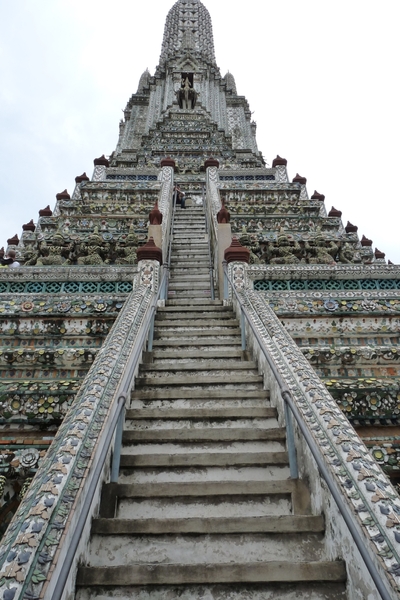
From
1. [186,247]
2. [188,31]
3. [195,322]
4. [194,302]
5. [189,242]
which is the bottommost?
[195,322]

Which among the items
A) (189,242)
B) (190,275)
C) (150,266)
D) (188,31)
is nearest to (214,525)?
(150,266)

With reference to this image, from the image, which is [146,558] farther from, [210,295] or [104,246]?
[104,246]

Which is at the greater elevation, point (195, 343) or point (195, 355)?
point (195, 343)

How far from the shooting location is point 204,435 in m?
3.92

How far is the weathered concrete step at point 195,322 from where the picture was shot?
21.6ft

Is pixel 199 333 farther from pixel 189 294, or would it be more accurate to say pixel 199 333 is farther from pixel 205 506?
Result: pixel 205 506

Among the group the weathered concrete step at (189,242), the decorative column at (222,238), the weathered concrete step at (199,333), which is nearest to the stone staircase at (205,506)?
the weathered concrete step at (199,333)

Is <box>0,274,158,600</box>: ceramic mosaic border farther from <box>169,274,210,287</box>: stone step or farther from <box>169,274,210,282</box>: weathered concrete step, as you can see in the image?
<box>169,274,210,282</box>: weathered concrete step

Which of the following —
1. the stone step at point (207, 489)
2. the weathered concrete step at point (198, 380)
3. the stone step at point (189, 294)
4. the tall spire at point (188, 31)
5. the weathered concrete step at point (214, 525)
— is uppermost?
the tall spire at point (188, 31)

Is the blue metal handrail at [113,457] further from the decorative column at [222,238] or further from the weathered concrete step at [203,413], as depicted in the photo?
the decorative column at [222,238]

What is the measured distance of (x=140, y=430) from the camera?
3.95 metres

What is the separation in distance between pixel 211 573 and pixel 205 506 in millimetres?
658

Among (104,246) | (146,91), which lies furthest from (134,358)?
(146,91)

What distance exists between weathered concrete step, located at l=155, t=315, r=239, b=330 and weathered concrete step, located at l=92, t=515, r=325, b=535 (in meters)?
3.74
